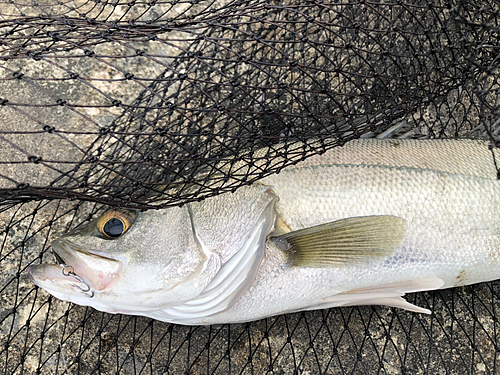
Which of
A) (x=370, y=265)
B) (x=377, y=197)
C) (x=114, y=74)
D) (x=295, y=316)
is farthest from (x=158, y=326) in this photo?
(x=114, y=74)

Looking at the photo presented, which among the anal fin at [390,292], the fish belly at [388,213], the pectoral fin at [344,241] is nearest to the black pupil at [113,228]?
the fish belly at [388,213]

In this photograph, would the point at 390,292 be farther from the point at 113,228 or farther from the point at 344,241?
the point at 113,228

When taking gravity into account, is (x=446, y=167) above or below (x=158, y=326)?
above

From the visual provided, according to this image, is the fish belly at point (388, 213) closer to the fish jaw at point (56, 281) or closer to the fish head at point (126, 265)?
the fish head at point (126, 265)

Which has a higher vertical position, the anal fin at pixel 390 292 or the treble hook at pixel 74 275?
the treble hook at pixel 74 275

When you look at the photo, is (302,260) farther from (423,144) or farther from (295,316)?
(423,144)

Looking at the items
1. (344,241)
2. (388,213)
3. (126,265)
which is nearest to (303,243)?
(344,241)

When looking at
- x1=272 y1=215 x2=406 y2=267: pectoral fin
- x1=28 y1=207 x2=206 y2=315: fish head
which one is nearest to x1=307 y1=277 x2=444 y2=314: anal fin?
x1=272 y1=215 x2=406 y2=267: pectoral fin
